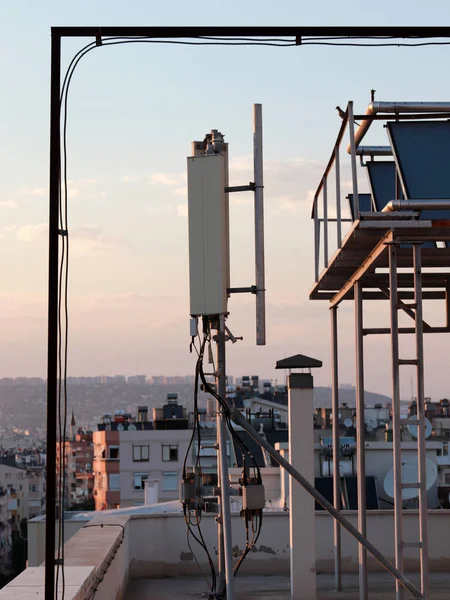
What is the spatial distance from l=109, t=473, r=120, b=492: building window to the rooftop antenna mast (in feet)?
276

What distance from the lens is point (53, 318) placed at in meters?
7.81

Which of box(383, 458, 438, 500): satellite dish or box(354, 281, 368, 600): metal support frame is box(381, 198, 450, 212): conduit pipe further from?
box(383, 458, 438, 500): satellite dish

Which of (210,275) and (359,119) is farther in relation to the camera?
(359,119)

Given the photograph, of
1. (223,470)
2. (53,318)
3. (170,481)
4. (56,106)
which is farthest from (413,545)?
(170,481)

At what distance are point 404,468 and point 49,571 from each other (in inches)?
378

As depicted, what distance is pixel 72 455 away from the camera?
16350cm

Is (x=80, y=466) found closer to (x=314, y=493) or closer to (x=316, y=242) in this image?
(x=316, y=242)

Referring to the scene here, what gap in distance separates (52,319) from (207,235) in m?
1.20

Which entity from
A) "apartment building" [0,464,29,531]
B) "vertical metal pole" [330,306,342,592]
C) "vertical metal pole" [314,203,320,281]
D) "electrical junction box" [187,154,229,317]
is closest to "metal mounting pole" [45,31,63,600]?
"electrical junction box" [187,154,229,317]

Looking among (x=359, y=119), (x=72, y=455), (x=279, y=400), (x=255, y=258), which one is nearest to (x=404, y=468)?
(x=359, y=119)

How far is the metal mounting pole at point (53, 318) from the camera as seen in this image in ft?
24.6

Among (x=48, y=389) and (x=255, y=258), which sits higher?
(x=255, y=258)

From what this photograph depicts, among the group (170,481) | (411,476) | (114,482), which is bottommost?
(114,482)

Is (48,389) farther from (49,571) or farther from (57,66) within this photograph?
(57,66)
